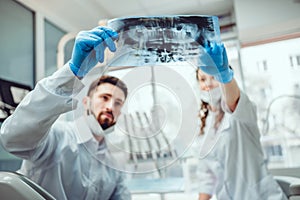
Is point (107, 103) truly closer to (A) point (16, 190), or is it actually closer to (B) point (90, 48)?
(B) point (90, 48)

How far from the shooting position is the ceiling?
1.20 meters

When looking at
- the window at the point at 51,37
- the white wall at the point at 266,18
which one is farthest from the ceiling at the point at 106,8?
the white wall at the point at 266,18

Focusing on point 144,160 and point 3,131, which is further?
point 144,160

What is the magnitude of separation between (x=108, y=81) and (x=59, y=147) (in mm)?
303

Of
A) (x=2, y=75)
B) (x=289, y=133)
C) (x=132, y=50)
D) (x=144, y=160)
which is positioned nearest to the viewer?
(x=132, y=50)

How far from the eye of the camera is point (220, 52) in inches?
28.8

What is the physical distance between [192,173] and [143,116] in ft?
1.40

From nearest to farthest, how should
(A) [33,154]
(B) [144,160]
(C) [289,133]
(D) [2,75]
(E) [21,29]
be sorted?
1. (A) [33,154]
2. (B) [144,160]
3. (D) [2,75]
4. (E) [21,29]
5. (C) [289,133]

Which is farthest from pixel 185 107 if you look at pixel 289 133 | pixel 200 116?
pixel 289 133

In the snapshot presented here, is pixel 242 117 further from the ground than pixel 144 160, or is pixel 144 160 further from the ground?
pixel 242 117

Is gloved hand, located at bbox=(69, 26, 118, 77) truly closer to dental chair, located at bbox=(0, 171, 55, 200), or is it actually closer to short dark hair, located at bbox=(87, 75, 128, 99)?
short dark hair, located at bbox=(87, 75, 128, 99)

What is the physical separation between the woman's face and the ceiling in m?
0.44

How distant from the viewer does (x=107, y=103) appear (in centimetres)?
93

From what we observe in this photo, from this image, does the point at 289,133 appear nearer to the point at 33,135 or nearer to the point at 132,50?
the point at 132,50
